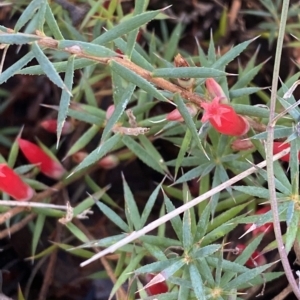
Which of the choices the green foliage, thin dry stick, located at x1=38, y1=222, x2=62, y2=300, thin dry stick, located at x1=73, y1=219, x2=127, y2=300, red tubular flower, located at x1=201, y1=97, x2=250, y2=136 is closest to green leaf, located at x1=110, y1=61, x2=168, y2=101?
the green foliage

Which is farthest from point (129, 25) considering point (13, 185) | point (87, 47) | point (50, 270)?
point (50, 270)

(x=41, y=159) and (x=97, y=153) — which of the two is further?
(x=41, y=159)

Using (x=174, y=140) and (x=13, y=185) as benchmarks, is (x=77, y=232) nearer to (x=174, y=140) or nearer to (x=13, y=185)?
(x=13, y=185)

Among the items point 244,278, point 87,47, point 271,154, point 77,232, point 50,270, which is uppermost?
point 87,47

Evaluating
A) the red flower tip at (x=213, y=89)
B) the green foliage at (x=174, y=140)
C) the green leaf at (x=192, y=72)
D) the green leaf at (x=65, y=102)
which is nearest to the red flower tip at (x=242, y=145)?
the green foliage at (x=174, y=140)

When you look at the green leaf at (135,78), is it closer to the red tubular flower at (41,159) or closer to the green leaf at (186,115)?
the green leaf at (186,115)

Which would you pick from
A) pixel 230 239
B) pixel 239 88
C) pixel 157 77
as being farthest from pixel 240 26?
pixel 157 77
